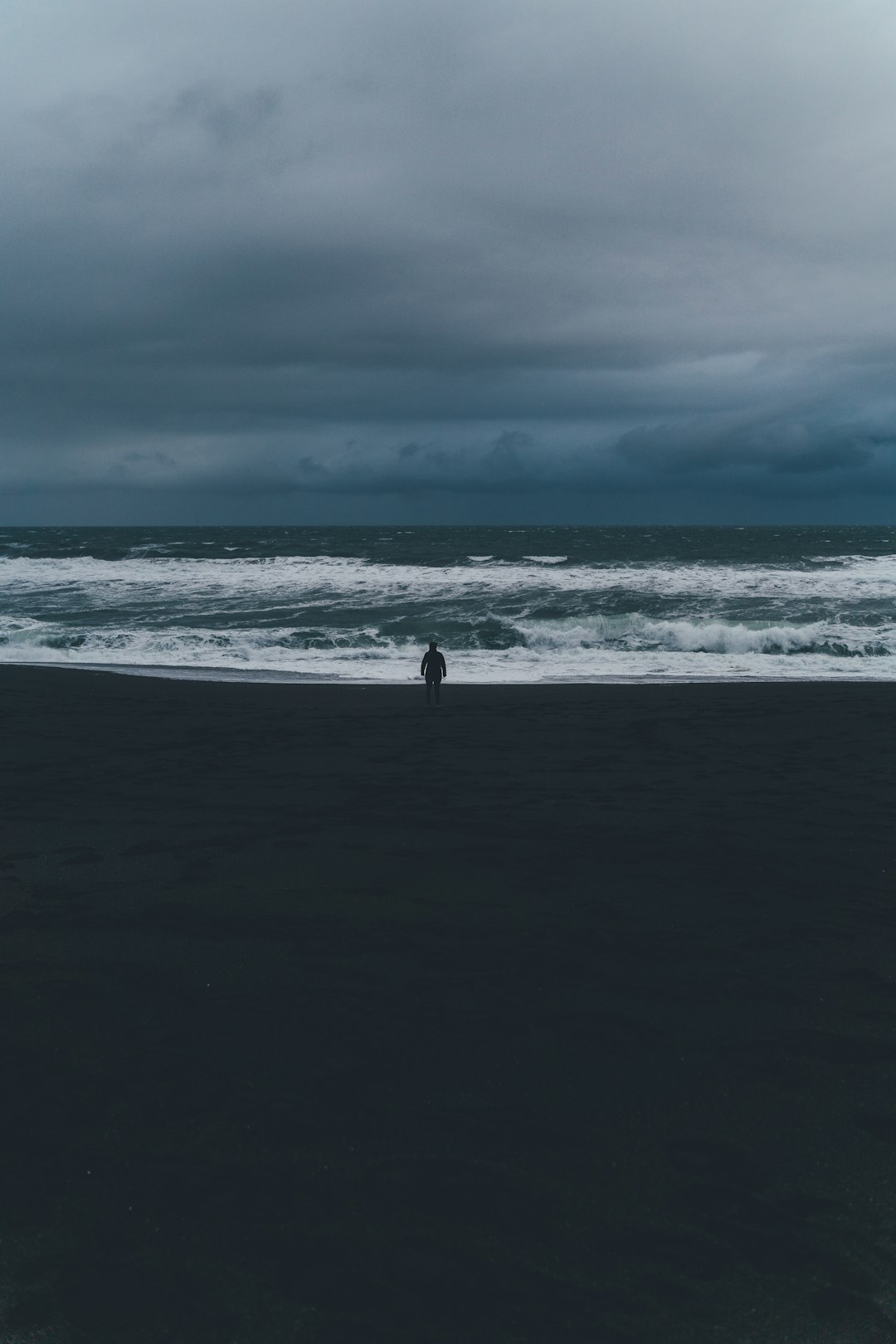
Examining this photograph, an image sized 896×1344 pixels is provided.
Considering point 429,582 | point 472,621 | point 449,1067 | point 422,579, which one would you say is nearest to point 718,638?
point 472,621

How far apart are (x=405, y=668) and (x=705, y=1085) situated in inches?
693

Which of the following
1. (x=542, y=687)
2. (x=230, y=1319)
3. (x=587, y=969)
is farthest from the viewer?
(x=542, y=687)

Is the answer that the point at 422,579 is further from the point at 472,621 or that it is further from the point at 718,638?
the point at 718,638

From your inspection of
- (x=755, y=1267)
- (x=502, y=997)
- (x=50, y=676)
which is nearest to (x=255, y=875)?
(x=502, y=997)

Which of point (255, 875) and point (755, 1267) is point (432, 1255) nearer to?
point (755, 1267)

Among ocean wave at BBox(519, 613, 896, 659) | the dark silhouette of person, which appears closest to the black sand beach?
the dark silhouette of person

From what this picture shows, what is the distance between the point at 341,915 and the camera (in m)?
6.10

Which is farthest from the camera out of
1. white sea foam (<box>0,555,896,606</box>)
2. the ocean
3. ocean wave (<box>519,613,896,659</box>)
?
white sea foam (<box>0,555,896,606</box>)

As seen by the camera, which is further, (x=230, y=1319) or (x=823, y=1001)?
(x=823, y=1001)

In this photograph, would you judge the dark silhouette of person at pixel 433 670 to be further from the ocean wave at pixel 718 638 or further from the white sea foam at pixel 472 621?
the ocean wave at pixel 718 638

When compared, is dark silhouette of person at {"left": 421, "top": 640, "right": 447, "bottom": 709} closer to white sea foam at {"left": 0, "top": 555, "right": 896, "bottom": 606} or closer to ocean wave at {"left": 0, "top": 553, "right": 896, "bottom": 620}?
ocean wave at {"left": 0, "top": 553, "right": 896, "bottom": 620}

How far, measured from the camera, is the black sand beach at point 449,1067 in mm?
3010

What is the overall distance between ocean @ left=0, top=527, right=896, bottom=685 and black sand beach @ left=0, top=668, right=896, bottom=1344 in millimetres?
11947

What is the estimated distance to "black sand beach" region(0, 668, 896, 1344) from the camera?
118 inches
